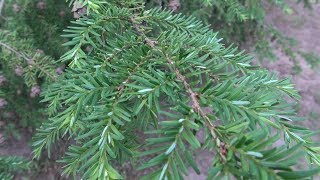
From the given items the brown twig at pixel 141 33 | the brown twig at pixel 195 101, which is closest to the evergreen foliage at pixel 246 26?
the brown twig at pixel 141 33

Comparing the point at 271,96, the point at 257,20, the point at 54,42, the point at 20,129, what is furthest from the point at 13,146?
the point at 271,96

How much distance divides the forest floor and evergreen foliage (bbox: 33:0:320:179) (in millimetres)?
1766

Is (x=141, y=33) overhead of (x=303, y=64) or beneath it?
beneath

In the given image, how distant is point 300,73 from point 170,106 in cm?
287

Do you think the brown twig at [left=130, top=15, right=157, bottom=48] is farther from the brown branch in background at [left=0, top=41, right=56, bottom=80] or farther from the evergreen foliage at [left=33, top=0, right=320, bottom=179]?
the brown branch in background at [left=0, top=41, right=56, bottom=80]

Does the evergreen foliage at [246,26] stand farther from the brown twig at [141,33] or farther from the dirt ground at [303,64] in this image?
the brown twig at [141,33]

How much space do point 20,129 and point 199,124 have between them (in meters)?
2.11

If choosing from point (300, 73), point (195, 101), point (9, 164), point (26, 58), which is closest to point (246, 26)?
point (300, 73)

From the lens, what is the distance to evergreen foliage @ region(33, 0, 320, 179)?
562 mm

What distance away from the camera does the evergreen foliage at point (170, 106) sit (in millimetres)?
562

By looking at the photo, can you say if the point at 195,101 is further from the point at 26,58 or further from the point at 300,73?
the point at 300,73

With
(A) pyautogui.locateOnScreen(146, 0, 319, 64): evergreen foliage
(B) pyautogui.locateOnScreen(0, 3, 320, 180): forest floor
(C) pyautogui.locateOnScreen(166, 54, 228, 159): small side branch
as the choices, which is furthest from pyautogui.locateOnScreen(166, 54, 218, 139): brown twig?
(B) pyautogui.locateOnScreen(0, 3, 320, 180): forest floor

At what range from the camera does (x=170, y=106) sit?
0.81 metres

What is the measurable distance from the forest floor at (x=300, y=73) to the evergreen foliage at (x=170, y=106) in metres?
1.77
